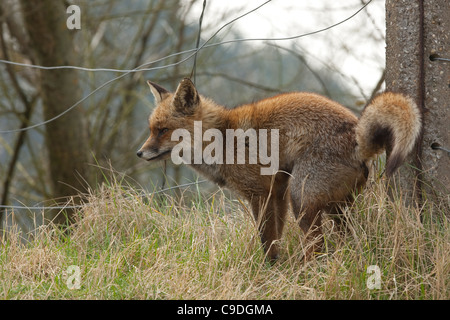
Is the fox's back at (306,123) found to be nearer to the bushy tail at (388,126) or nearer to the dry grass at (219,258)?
the bushy tail at (388,126)

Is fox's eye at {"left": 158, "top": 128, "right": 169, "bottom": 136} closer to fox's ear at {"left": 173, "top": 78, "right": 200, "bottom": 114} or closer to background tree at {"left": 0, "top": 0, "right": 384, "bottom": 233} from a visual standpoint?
fox's ear at {"left": 173, "top": 78, "right": 200, "bottom": 114}

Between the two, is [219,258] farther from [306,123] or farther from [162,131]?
[162,131]

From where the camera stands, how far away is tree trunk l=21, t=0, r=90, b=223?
9500 millimetres

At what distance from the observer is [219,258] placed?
14.5 feet

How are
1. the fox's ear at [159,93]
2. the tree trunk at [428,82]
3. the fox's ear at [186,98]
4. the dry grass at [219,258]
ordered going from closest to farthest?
the dry grass at [219,258], the tree trunk at [428,82], the fox's ear at [186,98], the fox's ear at [159,93]

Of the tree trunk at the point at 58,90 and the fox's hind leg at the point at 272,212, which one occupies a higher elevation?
the tree trunk at the point at 58,90

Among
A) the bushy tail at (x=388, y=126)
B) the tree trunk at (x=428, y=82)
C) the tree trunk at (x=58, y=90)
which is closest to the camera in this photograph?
the bushy tail at (x=388, y=126)

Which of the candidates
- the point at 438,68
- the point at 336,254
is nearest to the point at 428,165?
the point at 438,68

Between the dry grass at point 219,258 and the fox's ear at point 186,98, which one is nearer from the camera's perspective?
the dry grass at point 219,258

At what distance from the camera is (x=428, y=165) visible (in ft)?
15.8

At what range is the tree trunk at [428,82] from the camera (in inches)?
189

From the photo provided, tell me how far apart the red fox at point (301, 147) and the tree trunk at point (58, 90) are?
15.2ft

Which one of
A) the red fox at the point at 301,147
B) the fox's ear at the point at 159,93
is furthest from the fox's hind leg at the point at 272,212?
the fox's ear at the point at 159,93
